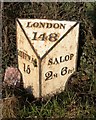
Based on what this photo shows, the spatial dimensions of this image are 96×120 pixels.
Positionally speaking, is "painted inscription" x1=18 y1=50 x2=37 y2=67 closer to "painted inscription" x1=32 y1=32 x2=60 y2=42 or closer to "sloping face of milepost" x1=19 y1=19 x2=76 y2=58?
"sloping face of milepost" x1=19 y1=19 x2=76 y2=58

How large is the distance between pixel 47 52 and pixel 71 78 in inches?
20.4

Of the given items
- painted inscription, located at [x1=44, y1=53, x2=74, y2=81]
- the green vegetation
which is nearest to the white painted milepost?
painted inscription, located at [x1=44, y1=53, x2=74, y2=81]

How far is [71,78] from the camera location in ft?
14.6

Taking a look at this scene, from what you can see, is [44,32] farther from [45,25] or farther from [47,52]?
[47,52]

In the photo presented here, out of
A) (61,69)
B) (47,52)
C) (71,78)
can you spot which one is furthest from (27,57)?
(71,78)

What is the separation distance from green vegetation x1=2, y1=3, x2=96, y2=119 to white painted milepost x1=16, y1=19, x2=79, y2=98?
0.39ft

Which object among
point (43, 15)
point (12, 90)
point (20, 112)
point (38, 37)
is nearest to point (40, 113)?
point (20, 112)

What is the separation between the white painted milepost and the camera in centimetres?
406

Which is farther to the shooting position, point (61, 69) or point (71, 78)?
point (71, 78)

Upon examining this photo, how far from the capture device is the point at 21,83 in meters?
4.38

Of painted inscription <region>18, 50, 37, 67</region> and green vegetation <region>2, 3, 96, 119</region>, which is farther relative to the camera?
painted inscription <region>18, 50, 37, 67</region>

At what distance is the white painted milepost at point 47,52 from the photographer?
13.3 ft

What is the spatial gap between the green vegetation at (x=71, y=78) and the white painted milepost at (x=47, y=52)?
0.39 ft

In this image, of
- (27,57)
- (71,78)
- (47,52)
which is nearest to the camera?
(47,52)
